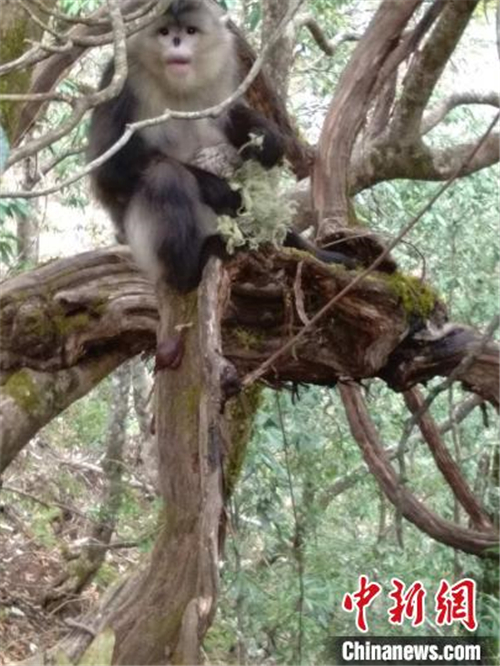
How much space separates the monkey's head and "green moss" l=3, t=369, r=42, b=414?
1090 mm

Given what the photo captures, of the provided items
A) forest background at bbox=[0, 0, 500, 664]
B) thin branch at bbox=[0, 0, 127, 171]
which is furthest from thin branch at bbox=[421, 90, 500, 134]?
thin branch at bbox=[0, 0, 127, 171]

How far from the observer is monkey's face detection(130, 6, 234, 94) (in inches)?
144

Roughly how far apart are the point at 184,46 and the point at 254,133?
394 millimetres

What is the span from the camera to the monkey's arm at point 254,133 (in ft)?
11.5

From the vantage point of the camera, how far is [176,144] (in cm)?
374

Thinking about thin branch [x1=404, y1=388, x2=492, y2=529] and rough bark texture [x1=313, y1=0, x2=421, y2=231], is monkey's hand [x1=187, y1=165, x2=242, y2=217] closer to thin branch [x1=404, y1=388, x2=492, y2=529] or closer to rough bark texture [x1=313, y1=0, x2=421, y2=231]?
rough bark texture [x1=313, y1=0, x2=421, y2=231]

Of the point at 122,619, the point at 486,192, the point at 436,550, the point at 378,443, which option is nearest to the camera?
the point at 122,619

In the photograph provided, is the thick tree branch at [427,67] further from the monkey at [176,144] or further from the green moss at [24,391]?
the green moss at [24,391]

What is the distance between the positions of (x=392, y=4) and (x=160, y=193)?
2.98ft

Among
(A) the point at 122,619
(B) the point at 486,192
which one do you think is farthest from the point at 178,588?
(B) the point at 486,192

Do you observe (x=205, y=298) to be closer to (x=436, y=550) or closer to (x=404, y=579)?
(x=404, y=579)

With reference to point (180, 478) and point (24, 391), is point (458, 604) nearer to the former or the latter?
point (180, 478)

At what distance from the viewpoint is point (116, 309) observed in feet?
11.1

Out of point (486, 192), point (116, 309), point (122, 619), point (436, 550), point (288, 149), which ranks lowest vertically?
point (122, 619)
